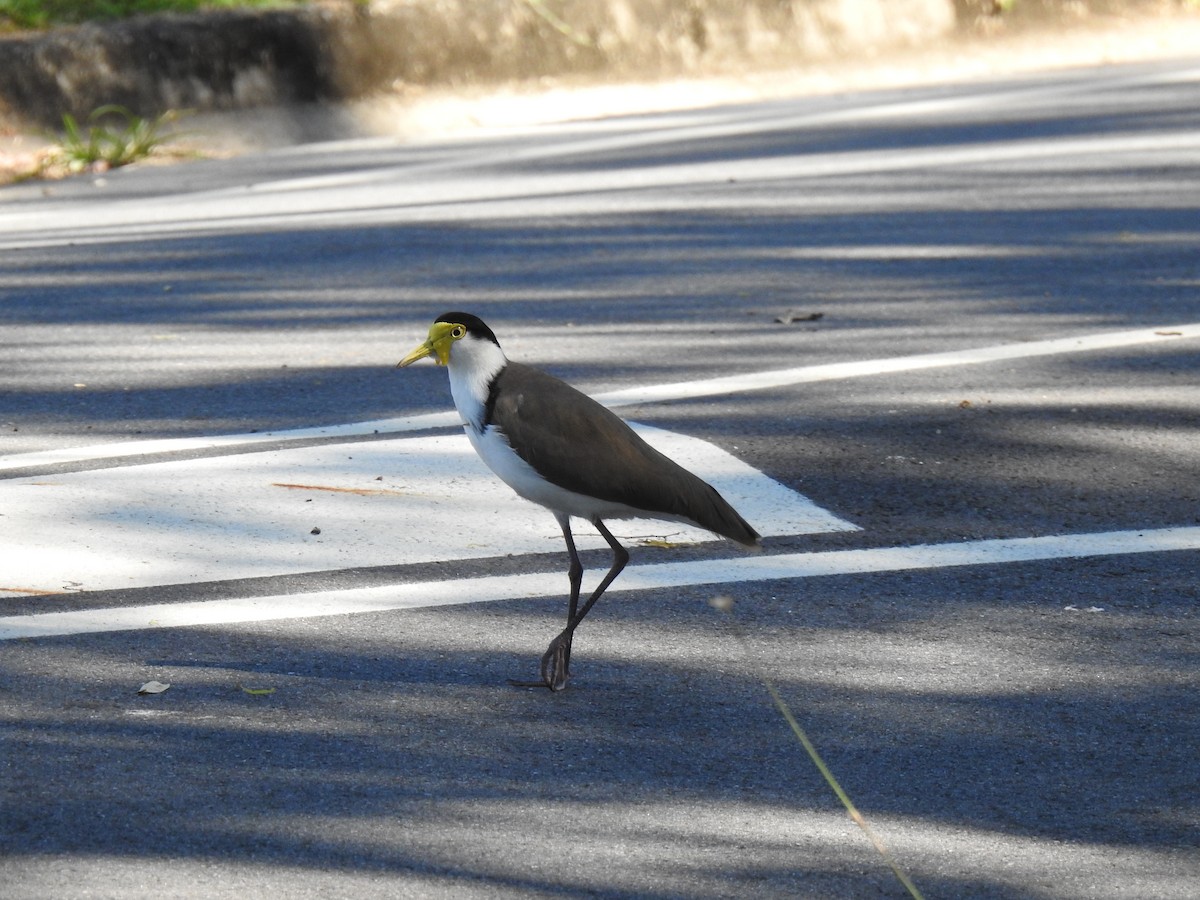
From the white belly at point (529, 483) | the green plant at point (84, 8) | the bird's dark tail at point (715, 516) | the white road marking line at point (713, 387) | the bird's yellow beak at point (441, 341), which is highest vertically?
the green plant at point (84, 8)

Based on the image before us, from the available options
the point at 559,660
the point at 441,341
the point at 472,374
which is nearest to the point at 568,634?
the point at 559,660

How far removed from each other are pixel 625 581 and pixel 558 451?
1031mm

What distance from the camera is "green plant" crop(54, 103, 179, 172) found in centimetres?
1413

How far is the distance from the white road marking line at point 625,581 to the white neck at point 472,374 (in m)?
0.81

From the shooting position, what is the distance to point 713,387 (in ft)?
24.6

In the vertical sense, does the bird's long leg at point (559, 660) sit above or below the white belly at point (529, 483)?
below

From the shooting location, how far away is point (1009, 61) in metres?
18.8

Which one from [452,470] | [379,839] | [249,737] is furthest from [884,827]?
[452,470]

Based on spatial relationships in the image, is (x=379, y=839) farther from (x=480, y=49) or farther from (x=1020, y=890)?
(x=480, y=49)

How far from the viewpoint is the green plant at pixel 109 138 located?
46.4 feet

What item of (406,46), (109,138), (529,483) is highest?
(406,46)

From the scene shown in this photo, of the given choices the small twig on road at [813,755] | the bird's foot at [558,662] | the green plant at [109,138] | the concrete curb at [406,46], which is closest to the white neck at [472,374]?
the bird's foot at [558,662]

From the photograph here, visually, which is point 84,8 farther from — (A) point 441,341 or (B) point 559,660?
(B) point 559,660

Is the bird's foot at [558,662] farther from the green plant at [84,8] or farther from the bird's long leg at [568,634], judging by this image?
the green plant at [84,8]
